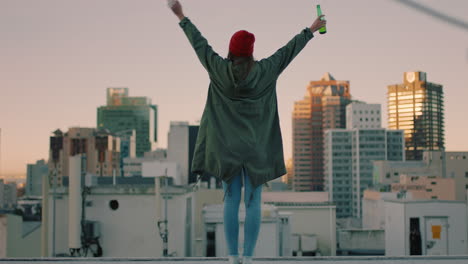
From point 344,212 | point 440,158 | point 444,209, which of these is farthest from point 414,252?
point 344,212

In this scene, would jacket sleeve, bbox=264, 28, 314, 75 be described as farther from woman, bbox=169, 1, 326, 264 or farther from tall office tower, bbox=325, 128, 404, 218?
tall office tower, bbox=325, 128, 404, 218

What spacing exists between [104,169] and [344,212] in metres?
73.1

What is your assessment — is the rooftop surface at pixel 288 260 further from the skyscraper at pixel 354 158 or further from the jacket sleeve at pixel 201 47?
the skyscraper at pixel 354 158

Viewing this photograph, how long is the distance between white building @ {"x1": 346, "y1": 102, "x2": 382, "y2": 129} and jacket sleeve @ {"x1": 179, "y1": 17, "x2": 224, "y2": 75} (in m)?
164

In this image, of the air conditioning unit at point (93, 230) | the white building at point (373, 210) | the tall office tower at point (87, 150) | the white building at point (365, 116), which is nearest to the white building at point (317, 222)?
the air conditioning unit at point (93, 230)

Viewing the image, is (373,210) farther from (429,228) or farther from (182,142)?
(429,228)

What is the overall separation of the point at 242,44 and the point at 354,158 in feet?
478

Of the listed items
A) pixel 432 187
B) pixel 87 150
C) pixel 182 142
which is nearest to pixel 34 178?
pixel 87 150

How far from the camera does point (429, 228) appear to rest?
116ft

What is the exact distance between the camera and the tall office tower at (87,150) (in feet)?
554

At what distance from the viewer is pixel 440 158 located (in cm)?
12150

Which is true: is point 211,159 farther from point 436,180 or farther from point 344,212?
point 344,212

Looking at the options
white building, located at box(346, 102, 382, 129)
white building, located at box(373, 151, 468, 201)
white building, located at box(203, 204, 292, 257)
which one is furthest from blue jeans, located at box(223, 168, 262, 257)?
white building, located at box(346, 102, 382, 129)

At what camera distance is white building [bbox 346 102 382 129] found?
16575 cm
